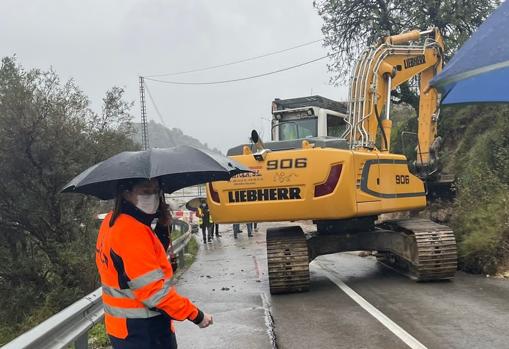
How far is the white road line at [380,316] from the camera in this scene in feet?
19.1

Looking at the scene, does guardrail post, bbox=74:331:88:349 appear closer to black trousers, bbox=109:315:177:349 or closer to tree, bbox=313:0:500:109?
black trousers, bbox=109:315:177:349

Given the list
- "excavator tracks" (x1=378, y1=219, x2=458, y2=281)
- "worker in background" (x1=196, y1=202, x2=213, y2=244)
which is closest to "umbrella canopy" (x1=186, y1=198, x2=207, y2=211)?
"worker in background" (x1=196, y1=202, x2=213, y2=244)

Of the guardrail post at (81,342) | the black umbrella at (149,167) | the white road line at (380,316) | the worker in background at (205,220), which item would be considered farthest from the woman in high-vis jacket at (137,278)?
the worker in background at (205,220)

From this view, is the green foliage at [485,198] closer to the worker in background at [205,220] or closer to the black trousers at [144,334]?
the black trousers at [144,334]

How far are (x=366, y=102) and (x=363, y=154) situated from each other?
205 centimetres

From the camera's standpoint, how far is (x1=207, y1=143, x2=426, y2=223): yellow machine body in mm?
8641

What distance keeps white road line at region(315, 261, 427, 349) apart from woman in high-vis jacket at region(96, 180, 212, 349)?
9.84ft

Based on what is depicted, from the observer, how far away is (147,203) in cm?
368

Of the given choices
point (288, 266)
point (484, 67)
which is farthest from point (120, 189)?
point (288, 266)

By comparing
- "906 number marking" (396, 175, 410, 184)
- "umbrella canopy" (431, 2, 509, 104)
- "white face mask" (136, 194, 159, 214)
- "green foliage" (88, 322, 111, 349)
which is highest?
"umbrella canopy" (431, 2, 509, 104)

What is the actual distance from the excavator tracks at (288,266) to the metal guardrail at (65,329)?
3611 millimetres

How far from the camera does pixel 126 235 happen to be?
3418 millimetres

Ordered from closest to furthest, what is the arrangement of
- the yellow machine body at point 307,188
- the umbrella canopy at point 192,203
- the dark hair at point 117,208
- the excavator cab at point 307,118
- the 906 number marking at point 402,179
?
the dark hair at point 117,208, the yellow machine body at point 307,188, the 906 number marking at point 402,179, the excavator cab at point 307,118, the umbrella canopy at point 192,203

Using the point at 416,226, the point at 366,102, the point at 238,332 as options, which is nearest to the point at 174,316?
the point at 238,332
